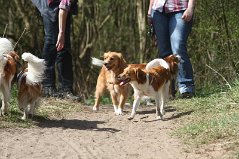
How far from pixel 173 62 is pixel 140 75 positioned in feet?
2.92

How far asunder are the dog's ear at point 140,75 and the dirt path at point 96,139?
0.56m

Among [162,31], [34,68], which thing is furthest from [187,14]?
[34,68]

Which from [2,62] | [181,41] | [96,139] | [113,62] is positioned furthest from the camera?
[181,41]

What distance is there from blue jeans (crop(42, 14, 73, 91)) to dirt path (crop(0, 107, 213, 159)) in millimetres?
1177

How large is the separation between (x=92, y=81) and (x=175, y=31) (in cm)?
998

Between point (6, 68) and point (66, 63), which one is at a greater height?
point (6, 68)

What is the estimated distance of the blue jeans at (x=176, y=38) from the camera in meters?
8.62

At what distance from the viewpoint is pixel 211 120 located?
22.3 feet

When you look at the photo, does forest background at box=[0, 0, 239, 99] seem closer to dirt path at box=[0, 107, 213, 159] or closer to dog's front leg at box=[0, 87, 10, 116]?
dirt path at box=[0, 107, 213, 159]

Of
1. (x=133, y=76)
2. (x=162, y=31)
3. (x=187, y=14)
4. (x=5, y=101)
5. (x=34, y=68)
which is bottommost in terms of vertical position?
(x=5, y=101)

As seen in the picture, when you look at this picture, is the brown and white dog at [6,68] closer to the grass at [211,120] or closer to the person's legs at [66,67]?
the person's legs at [66,67]

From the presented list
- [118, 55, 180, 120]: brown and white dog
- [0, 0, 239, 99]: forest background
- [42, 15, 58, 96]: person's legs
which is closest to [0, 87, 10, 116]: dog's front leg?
[118, 55, 180, 120]: brown and white dog

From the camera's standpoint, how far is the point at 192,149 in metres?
5.92

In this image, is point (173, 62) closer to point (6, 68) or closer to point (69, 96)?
point (69, 96)
